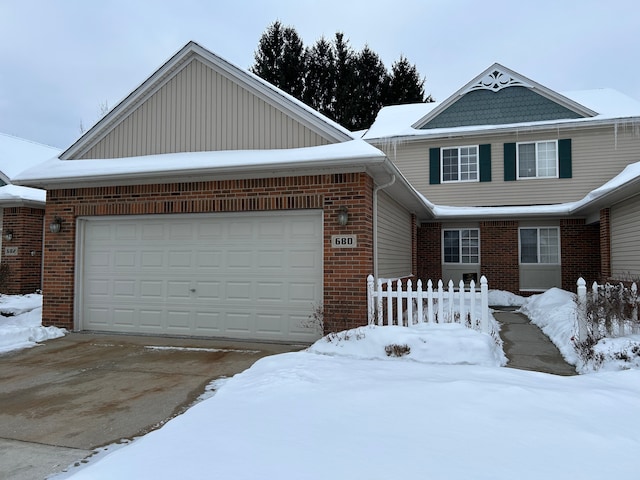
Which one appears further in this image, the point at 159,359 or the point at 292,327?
the point at 292,327

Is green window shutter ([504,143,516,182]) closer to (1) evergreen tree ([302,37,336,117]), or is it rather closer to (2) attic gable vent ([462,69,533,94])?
(2) attic gable vent ([462,69,533,94])

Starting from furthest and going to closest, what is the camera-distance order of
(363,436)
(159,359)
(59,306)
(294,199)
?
(59,306), (294,199), (159,359), (363,436)

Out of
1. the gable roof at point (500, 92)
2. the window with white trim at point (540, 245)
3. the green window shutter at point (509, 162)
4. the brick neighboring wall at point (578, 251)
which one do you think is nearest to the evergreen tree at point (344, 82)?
the gable roof at point (500, 92)

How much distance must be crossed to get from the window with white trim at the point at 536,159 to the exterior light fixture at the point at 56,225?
47.5 ft

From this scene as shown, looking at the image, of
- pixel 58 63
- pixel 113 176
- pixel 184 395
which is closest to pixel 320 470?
pixel 184 395

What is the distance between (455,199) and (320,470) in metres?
14.8

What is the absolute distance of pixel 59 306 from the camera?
8898 millimetres

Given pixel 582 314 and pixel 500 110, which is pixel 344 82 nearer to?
pixel 500 110

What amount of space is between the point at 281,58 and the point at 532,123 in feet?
72.0

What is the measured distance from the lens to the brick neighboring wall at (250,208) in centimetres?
742

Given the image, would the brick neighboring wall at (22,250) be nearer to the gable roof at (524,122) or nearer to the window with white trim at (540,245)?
the gable roof at (524,122)

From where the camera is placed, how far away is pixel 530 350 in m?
7.34

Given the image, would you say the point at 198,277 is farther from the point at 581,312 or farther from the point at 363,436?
the point at 581,312

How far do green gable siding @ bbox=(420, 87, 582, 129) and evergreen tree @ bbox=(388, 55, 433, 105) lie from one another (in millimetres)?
15222
